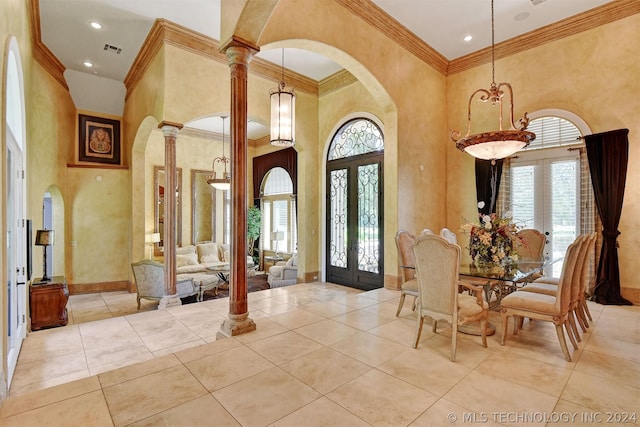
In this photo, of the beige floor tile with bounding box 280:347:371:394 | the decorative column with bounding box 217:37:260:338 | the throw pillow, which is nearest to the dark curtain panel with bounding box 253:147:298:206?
the throw pillow

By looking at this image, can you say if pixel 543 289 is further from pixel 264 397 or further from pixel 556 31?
pixel 556 31

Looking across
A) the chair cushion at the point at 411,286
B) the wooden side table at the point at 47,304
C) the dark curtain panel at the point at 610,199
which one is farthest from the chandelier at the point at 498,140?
the wooden side table at the point at 47,304

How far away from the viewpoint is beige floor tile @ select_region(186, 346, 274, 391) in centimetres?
252

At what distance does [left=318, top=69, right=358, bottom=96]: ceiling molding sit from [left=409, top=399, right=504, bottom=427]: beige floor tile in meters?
5.85

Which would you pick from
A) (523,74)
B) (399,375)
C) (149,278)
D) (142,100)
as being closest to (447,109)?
(523,74)

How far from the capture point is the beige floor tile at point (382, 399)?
2068 mm

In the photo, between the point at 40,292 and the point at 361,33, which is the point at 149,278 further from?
the point at 361,33

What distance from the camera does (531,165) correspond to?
5.55m

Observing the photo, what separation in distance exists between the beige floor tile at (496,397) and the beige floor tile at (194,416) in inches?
60.6

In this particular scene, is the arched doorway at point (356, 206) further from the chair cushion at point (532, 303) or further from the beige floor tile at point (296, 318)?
the chair cushion at point (532, 303)

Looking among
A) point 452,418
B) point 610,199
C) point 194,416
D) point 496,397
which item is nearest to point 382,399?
point 452,418

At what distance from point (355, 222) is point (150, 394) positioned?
15.6 ft

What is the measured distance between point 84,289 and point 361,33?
7898 mm

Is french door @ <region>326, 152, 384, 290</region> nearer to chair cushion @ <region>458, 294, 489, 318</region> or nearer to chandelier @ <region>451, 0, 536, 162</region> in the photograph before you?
chandelier @ <region>451, 0, 536, 162</region>
